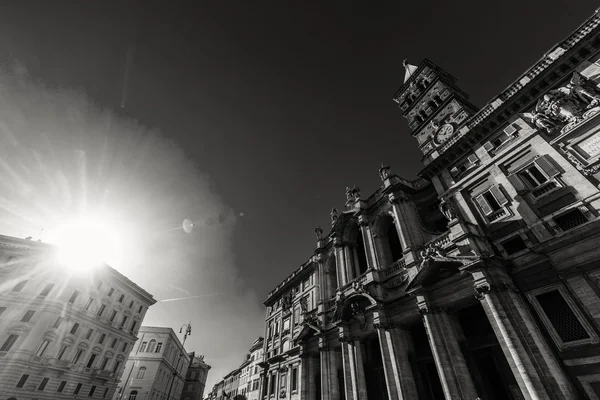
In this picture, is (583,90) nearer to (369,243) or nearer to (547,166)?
(547,166)

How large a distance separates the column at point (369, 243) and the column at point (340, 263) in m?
3.69

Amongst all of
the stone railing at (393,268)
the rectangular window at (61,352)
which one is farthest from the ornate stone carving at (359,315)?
the rectangular window at (61,352)

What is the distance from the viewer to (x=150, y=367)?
184ft

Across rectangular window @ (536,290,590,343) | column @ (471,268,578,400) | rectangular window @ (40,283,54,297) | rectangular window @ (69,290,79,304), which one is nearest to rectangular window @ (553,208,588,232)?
rectangular window @ (536,290,590,343)

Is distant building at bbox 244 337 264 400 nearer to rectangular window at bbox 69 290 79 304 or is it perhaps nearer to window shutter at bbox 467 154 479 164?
rectangular window at bbox 69 290 79 304

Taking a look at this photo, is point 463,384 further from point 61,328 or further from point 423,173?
point 61,328

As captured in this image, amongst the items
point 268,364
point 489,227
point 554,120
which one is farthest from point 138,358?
point 554,120

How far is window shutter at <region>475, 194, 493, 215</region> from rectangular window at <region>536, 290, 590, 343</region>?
19.4 feet

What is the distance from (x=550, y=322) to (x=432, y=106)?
25.5 metres

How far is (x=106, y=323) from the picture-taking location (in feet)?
141

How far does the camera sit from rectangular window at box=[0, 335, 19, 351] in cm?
3216

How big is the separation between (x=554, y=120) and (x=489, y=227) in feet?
24.2

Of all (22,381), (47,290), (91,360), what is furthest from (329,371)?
(47,290)

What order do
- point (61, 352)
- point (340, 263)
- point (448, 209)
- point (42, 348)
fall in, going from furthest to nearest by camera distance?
point (61, 352) → point (42, 348) → point (340, 263) → point (448, 209)
